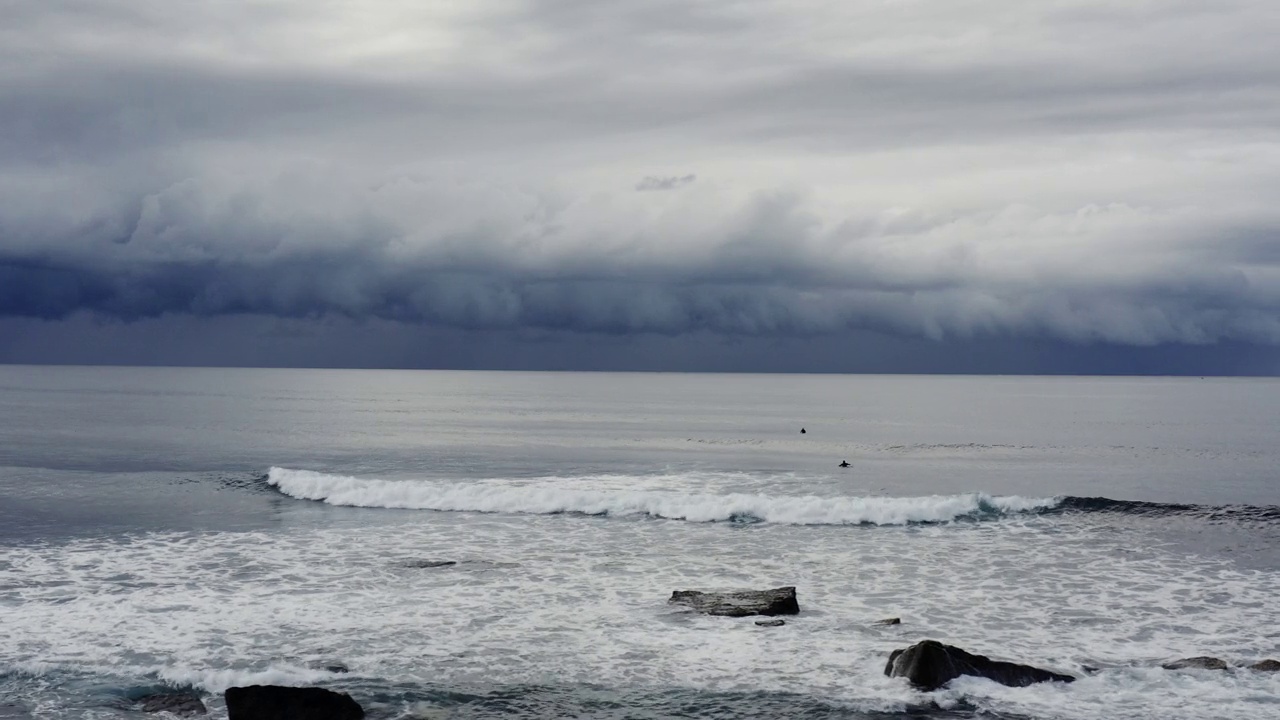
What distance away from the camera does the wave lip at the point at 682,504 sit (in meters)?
43.5

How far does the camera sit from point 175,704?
18625 millimetres

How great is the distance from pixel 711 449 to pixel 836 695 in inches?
2464

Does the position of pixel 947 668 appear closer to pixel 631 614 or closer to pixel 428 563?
pixel 631 614

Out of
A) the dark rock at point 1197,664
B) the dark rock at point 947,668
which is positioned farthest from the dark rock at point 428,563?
the dark rock at point 1197,664

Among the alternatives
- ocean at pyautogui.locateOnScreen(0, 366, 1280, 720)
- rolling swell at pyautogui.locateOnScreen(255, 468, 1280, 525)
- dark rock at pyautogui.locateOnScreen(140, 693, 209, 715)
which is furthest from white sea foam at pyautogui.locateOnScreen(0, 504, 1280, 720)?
rolling swell at pyautogui.locateOnScreen(255, 468, 1280, 525)

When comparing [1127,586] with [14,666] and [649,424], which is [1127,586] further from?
[649,424]

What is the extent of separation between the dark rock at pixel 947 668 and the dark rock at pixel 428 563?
55.0 ft

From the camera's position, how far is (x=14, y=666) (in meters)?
20.6

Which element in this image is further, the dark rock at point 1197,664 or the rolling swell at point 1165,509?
the rolling swell at point 1165,509

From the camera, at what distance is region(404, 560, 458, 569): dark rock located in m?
31.8

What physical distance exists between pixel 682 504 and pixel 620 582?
15282 millimetres

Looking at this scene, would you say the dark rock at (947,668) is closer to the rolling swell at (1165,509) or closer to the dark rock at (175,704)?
the dark rock at (175,704)

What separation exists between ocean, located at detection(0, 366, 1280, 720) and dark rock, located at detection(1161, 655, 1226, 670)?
272 mm

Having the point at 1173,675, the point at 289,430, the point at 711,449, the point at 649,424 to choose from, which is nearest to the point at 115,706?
the point at 1173,675
